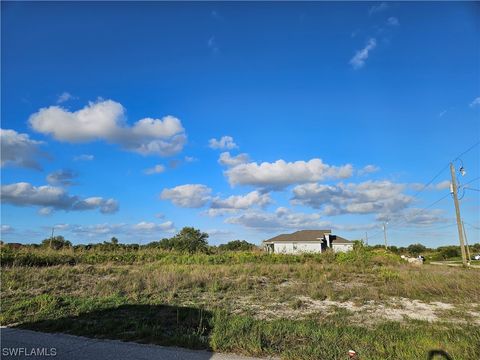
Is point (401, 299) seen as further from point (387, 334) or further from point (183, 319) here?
point (183, 319)

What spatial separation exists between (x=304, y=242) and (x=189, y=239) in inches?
854

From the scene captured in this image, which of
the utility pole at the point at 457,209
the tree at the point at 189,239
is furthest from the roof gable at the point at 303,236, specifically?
the utility pole at the point at 457,209

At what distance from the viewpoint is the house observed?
2258 inches

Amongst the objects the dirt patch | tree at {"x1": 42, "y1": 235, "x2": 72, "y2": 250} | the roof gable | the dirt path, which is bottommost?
the dirt path

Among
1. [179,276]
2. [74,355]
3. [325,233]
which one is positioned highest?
[325,233]

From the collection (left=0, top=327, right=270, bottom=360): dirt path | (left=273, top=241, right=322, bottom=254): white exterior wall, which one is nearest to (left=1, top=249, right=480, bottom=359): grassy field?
(left=0, top=327, right=270, bottom=360): dirt path

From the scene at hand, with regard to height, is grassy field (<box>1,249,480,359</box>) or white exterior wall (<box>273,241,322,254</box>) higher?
white exterior wall (<box>273,241,322,254</box>)

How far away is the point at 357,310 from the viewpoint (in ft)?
33.4

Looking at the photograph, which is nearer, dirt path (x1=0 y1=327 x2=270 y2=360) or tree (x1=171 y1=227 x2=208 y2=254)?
dirt path (x1=0 y1=327 x2=270 y2=360)

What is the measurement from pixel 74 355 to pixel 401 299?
10861mm

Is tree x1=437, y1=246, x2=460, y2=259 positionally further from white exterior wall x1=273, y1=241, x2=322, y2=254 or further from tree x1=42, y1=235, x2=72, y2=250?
tree x1=42, y1=235, x2=72, y2=250

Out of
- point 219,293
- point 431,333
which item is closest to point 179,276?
point 219,293

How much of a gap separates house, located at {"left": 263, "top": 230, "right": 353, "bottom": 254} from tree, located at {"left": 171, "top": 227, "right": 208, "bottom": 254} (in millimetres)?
12972

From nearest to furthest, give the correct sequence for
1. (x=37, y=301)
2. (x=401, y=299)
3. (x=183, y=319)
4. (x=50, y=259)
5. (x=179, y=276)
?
(x=183, y=319)
(x=37, y=301)
(x=401, y=299)
(x=179, y=276)
(x=50, y=259)
